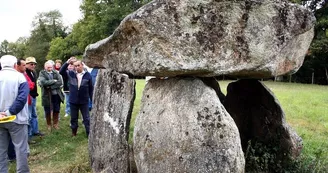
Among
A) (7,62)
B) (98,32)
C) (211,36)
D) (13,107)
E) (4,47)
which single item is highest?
(98,32)

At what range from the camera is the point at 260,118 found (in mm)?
7047

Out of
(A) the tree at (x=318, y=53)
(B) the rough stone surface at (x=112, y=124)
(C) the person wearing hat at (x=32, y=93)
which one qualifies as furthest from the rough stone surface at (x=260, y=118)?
(A) the tree at (x=318, y=53)

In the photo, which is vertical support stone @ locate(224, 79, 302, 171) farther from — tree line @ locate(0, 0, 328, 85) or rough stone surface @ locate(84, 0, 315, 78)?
tree line @ locate(0, 0, 328, 85)

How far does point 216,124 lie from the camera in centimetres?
507

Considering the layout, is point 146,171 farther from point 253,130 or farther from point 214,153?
point 253,130

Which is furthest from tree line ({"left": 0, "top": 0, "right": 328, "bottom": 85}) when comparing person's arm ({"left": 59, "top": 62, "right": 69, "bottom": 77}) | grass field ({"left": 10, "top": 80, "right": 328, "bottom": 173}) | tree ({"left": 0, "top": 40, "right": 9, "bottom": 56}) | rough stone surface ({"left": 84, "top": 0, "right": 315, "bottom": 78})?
rough stone surface ({"left": 84, "top": 0, "right": 315, "bottom": 78})

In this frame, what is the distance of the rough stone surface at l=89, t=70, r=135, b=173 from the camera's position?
5.96 metres

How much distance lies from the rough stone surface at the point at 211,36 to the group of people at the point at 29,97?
2191mm

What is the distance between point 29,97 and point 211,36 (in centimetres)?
549

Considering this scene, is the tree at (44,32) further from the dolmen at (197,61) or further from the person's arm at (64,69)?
the dolmen at (197,61)

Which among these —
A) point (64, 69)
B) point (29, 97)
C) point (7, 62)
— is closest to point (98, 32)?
point (64, 69)

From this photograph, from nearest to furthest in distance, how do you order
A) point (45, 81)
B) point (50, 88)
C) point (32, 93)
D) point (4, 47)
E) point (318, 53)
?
point (32, 93) < point (45, 81) < point (50, 88) < point (318, 53) < point (4, 47)

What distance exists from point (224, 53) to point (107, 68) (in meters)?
2.03

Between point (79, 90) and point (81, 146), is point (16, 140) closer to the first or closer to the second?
point (81, 146)
